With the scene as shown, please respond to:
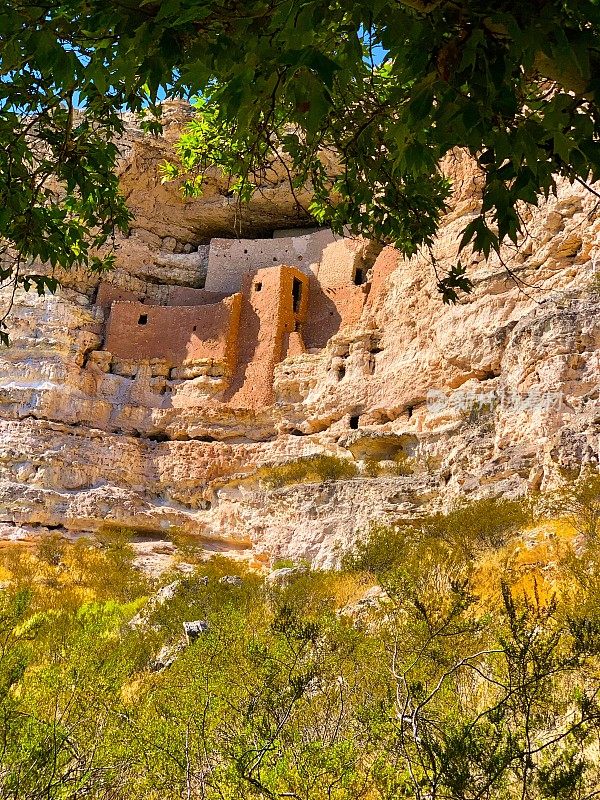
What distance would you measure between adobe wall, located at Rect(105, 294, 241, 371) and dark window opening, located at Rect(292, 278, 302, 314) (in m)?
1.49

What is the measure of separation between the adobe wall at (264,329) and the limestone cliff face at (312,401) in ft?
1.08

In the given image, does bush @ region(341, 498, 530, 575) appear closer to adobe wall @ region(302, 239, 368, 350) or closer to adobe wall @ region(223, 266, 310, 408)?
adobe wall @ region(223, 266, 310, 408)

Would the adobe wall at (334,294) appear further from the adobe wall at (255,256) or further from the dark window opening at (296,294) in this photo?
the adobe wall at (255,256)

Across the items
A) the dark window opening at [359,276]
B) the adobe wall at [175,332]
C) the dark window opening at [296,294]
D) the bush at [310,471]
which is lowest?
the bush at [310,471]

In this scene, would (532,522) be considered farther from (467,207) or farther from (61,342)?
(61,342)

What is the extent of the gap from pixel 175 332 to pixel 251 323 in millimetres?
2133

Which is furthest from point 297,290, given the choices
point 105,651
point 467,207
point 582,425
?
point 105,651

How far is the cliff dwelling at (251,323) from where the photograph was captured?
19.4 metres

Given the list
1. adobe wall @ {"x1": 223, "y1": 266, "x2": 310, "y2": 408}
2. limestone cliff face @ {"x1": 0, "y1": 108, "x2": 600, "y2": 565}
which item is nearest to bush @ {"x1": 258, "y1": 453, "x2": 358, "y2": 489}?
limestone cliff face @ {"x1": 0, "y1": 108, "x2": 600, "y2": 565}

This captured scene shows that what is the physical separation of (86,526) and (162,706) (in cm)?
1311

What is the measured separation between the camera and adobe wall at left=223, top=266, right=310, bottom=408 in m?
19.2

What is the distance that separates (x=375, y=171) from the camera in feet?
12.1

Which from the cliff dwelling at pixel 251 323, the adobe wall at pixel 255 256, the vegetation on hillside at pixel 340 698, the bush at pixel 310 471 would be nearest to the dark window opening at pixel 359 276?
the cliff dwelling at pixel 251 323

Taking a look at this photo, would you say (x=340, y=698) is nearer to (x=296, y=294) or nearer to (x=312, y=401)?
(x=312, y=401)
